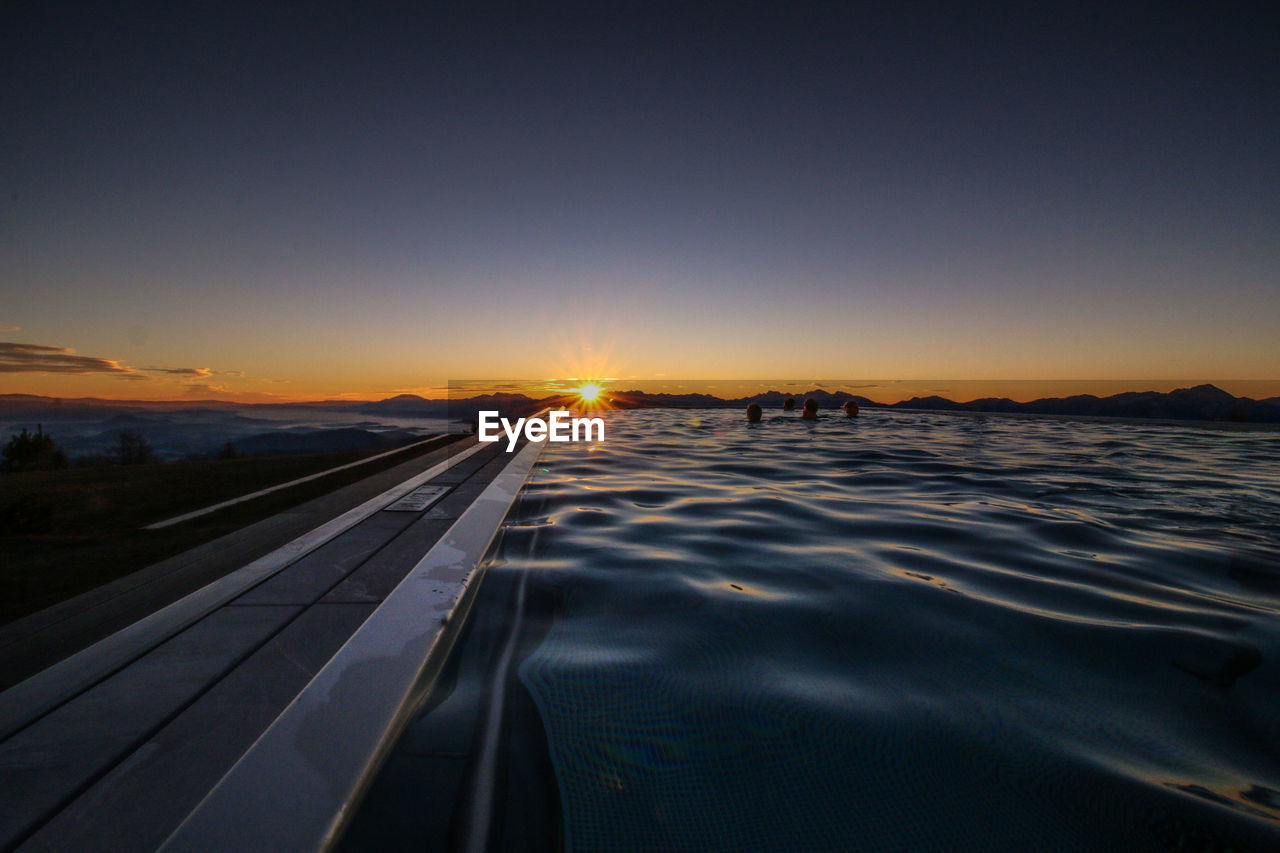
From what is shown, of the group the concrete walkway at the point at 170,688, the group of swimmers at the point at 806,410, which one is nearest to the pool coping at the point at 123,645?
the concrete walkway at the point at 170,688

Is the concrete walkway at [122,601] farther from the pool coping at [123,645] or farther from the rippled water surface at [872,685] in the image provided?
the rippled water surface at [872,685]

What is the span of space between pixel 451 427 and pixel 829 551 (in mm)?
10043

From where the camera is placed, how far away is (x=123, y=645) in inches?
64.6

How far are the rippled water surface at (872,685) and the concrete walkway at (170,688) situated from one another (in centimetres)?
42

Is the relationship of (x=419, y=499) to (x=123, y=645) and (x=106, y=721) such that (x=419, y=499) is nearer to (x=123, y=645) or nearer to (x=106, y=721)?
(x=123, y=645)

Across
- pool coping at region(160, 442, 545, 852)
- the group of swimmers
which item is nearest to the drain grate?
pool coping at region(160, 442, 545, 852)

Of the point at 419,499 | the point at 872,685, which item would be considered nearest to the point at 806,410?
the point at 419,499

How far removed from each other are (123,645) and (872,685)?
246 centimetres

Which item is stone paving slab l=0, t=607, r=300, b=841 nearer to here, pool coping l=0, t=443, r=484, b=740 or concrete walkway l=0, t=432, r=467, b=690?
pool coping l=0, t=443, r=484, b=740

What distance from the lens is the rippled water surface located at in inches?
45.6

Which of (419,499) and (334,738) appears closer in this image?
(334,738)

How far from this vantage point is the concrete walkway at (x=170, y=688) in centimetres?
102

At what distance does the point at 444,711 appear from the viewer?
4.79ft

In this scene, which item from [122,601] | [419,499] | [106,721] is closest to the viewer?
[106,721]
